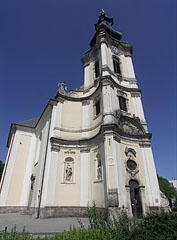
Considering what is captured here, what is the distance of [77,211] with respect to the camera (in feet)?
41.6

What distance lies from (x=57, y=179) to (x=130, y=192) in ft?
20.7

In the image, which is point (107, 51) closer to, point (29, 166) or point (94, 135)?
point (94, 135)

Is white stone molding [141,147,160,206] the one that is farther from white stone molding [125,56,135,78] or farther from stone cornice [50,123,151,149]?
white stone molding [125,56,135,78]

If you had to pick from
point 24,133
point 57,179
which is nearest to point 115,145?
point 57,179

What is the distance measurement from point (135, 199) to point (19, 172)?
14.3 m

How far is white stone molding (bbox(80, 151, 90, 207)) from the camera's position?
13258 millimetres

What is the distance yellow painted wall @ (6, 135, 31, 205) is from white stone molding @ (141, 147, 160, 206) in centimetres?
1458

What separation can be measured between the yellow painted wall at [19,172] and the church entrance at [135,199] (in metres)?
13.3

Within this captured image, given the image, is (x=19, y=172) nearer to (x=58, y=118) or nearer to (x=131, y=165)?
(x=58, y=118)

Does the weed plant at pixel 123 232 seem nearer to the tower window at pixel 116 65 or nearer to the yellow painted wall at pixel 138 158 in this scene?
the yellow painted wall at pixel 138 158

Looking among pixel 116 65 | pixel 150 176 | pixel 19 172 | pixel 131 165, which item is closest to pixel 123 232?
pixel 131 165

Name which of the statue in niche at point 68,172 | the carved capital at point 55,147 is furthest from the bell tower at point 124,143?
the carved capital at point 55,147

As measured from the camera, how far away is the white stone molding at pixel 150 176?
1238 centimetres

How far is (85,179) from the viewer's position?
14.0m
